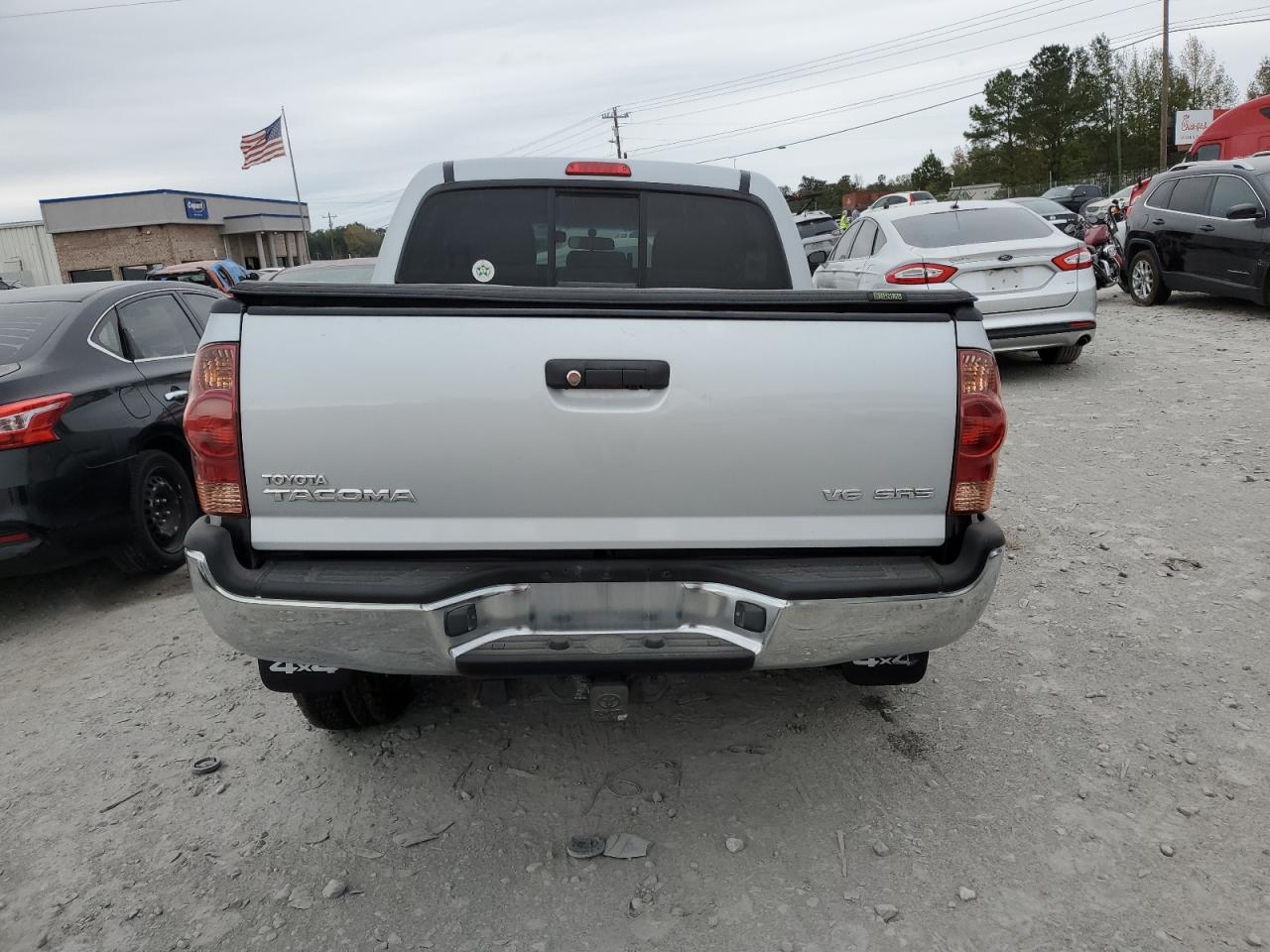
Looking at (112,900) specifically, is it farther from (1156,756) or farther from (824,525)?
(1156,756)

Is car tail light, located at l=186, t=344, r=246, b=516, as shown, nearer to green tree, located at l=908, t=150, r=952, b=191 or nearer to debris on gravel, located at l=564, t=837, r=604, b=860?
debris on gravel, located at l=564, t=837, r=604, b=860

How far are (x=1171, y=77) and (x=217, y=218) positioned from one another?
224ft

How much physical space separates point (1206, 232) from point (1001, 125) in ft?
242

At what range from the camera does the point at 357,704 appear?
3.32 metres

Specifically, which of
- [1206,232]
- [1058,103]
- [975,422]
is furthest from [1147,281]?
[1058,103]

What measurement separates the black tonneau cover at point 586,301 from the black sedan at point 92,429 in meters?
2.77

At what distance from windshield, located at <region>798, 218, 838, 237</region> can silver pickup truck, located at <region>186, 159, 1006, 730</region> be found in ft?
74.5

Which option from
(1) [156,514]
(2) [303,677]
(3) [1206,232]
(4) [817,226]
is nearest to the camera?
(2) [303,677]

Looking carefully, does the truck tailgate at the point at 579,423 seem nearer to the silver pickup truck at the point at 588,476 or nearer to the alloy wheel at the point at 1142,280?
the silver pickup truck at the point at 588,476

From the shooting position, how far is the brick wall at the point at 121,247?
52844 millimetres

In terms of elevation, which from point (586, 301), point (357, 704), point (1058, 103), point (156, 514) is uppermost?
point (1058, 103)

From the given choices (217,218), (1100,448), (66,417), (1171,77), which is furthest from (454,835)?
(1171,77)

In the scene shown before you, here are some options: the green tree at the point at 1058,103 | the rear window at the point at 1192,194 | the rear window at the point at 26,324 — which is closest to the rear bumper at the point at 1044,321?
the rear window at the point at 1192,194

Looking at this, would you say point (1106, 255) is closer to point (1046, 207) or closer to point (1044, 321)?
point (1044, 321)
